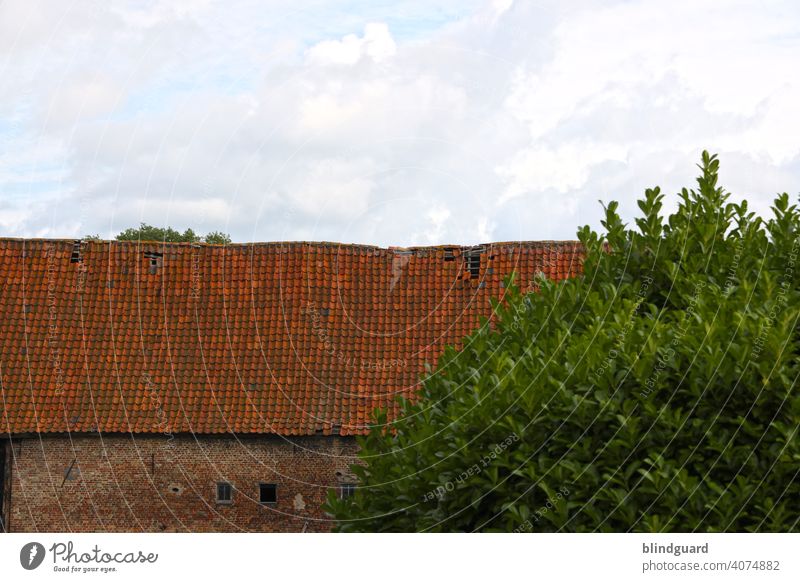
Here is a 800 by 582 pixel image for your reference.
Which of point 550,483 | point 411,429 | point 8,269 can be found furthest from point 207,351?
point 550,483

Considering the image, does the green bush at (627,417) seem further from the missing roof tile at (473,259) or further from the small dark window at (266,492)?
the missing roof tile at (473,259)

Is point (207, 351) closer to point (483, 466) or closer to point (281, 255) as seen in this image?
point (281, 255)

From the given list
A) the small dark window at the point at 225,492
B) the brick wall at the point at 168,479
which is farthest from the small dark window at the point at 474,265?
the small dark window at the point at 225,492

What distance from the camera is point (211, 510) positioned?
76.1ft

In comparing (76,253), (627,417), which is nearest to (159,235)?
(76,253)

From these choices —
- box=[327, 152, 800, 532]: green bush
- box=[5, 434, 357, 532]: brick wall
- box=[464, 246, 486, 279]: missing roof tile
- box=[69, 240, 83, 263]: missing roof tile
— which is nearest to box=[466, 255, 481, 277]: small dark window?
box=[464, 246, 486, 279]: missing roof tile

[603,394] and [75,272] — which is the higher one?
[75,272]

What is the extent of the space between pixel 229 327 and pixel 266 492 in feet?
14.6

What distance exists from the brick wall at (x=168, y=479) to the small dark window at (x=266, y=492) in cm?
10

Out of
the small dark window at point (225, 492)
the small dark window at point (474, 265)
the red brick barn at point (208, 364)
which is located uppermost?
the small dark window at point (474, 265)

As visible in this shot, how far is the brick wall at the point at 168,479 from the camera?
23.1m

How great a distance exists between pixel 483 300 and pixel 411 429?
16.7 m

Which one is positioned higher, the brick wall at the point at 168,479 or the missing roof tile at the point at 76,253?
the missing roof tile at the point at 76,253
